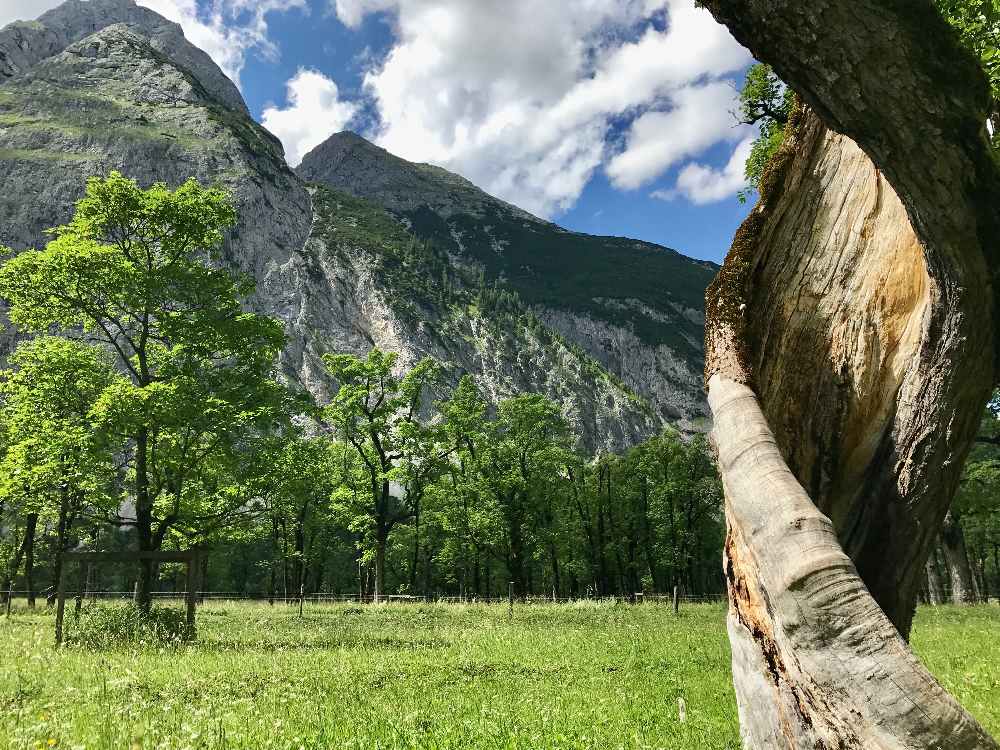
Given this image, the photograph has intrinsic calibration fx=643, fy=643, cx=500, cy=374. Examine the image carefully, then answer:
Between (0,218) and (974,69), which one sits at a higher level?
(0,218)

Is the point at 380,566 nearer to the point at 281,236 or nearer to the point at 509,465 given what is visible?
the point at 509,465

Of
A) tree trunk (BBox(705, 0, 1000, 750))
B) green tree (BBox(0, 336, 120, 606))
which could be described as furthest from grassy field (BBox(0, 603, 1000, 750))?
green tree (BBox(0, 336, 120, 606))

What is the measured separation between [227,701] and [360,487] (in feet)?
128

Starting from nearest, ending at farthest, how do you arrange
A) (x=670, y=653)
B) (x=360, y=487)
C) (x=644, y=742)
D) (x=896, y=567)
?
1. (x=896, y=567)
2. (x=644, y=742)
3. (x=670, y=653)
4. (x=360, y=487)

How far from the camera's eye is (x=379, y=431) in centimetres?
4275

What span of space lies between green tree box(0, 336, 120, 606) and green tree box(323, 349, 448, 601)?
69.6ft

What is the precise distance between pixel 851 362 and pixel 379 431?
40.2 metres

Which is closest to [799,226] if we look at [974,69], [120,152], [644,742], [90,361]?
[974,69]

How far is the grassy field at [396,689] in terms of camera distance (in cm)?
637

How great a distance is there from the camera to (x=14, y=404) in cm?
1931

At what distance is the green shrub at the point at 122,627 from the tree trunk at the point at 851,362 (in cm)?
1533

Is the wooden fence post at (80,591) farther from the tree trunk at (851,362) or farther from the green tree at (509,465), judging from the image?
Answer: the green tree at (509,465)

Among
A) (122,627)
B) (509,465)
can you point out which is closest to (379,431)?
(509,465)

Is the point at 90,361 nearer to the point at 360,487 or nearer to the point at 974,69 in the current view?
the point at 974,69
